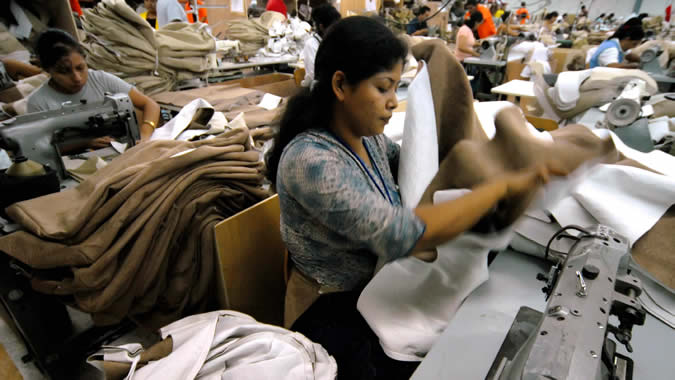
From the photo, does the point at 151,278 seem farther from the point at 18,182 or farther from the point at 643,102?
the point at 643,102

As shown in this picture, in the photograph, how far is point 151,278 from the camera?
1.17 metres

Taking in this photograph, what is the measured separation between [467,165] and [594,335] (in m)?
0.39

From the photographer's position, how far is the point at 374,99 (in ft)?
2.78

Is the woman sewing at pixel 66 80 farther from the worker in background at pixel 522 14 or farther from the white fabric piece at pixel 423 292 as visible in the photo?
the worker in background at pixel 522 14

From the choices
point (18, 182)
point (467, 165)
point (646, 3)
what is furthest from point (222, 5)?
point (646, 3)

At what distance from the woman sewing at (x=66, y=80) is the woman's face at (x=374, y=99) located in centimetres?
134

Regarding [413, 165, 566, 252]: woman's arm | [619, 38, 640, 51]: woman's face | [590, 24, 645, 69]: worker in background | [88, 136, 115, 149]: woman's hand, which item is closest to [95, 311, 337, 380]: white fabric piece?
[413, 165, 566, 252]: woman's arm

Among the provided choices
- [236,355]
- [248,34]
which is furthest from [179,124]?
[248,34]

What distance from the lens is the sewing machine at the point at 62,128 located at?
1.28 m

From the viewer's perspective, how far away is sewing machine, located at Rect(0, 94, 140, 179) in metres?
1.28

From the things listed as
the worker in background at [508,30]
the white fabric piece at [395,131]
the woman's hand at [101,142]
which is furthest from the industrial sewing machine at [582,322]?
the worker in background at [508,30]

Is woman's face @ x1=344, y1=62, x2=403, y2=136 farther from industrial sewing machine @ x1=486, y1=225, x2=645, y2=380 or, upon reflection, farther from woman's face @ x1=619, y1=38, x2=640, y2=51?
woman's face @ x1=619, y1=38, x2=640, y2=51

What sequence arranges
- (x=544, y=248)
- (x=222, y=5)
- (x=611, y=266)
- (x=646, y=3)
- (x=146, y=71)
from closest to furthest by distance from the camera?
(x=611, y=266) → (x=544, y=248) → (x=146, y=71) → (x=222, y=5) → (x=646, y=3)

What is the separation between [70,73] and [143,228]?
1239 mm
